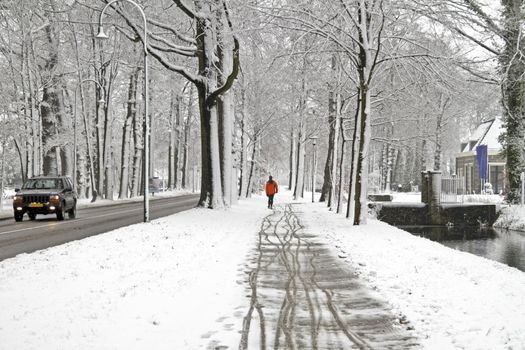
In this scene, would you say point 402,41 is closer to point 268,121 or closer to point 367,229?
point 367,229

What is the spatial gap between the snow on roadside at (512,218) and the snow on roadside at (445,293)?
1784cm

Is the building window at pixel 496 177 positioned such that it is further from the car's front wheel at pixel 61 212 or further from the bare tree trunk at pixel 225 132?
the car's front wheel at pixel 61 212

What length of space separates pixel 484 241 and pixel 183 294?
19.2 meters

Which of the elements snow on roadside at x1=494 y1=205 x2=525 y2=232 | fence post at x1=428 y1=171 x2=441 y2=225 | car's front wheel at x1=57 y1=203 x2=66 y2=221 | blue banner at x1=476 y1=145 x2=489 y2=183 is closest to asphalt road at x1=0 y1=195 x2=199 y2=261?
car's front wheel at x1=57 y1=203 x2=66 y2=221

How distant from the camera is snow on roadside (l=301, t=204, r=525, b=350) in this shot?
18.2ft

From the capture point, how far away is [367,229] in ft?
53.4

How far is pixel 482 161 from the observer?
5175 centimetres

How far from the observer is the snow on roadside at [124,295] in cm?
541

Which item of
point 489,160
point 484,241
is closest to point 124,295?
point 484,241

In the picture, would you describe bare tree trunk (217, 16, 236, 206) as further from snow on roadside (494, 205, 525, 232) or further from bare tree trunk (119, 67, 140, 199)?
snow on roadside (494, 205, 525, 232)

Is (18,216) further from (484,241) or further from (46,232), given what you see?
(484,241)

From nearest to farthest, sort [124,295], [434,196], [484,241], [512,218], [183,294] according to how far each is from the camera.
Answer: [124,295] → [183,294] → [484,241] → [512,218] → [434,196]

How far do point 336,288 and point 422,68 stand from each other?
1129cm

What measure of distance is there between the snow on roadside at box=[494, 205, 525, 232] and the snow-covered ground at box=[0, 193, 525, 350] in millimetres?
18218
